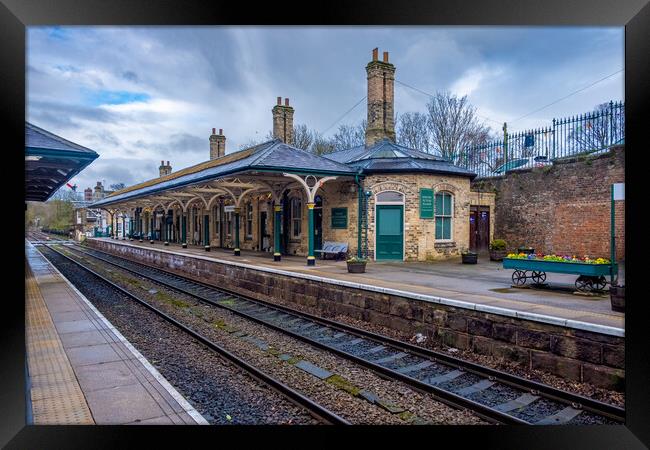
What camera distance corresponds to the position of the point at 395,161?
630 inches

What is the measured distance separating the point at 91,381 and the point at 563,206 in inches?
618

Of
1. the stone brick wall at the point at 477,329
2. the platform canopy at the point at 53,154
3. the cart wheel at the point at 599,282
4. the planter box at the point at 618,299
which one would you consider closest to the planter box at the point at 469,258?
the cart wheel at the point at 599,282

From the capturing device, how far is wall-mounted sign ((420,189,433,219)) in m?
15.3

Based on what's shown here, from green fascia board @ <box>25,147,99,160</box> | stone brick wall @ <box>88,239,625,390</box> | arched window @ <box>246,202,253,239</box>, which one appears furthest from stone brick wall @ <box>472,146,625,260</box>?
green fascia board @ <box>25,147,99,160</box>

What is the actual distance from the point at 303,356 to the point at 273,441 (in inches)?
127

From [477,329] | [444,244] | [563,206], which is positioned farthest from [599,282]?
[444,244]

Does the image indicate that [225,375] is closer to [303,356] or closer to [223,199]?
[303,356]

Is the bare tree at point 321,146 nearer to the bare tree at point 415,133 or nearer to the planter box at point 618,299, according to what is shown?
the bare tree at point 415,133

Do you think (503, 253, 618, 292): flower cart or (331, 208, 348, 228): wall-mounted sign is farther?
(331, 208, 348, 228): wall-mounted sign

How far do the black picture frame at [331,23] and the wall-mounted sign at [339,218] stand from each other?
40.6 ft

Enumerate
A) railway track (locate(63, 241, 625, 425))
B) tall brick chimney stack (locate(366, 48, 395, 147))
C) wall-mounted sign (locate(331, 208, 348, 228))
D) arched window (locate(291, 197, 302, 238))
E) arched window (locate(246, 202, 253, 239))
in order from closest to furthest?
railway track (locate(63, 241, 625, 425)) → wall-mounted sign (locate(331, 208, 348, 228)) → tall brick chimney stack (locate(366, 48, 395, 147)) → arched window (locate(291, 197, 302, 238)) → arched window (locate(246, 202, 253, 239))

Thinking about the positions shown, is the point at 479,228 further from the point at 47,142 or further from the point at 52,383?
the point at 52,383

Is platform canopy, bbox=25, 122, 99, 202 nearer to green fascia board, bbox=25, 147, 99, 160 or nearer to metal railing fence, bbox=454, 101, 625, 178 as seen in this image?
green fascia board, bbox=25, 147, 99, 160

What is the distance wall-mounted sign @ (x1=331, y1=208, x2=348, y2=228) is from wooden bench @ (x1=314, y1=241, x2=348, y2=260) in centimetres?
74
